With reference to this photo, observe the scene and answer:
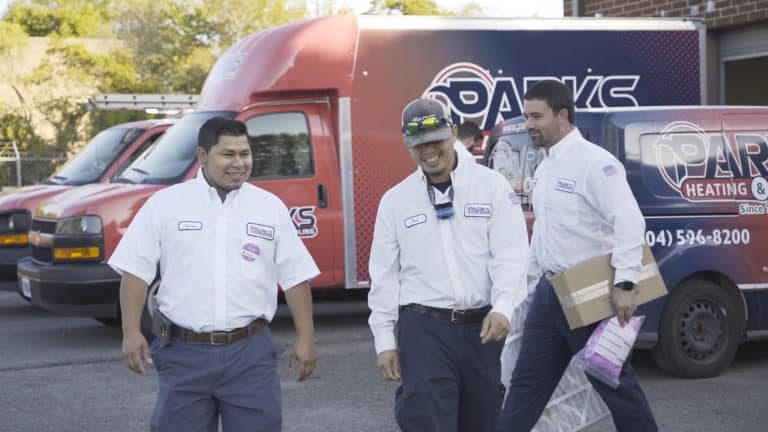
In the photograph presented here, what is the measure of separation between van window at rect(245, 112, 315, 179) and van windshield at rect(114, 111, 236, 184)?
324mm

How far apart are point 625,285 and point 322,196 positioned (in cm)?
533

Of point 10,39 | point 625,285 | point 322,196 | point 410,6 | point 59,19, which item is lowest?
point 625,285

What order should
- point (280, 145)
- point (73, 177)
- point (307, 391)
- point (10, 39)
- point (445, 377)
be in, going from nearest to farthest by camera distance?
point (445, 377) < point (307, 391) < point (280, 145) < point (73, 177) < point (10, 39)

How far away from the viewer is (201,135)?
4566 millimetres

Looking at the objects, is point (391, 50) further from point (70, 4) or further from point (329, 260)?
point (70, 4)

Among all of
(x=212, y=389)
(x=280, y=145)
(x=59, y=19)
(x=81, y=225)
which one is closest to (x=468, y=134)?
(x=280, y=145)

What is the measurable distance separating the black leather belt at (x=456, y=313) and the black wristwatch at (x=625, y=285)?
906 millimetres

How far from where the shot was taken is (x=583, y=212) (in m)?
5.27

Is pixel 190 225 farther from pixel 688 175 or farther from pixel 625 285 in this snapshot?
pixel 688 175

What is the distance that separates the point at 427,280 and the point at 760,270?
443 centimetres

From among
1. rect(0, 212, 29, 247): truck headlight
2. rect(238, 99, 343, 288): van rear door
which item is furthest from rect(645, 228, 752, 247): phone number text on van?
rect(0, 212, 29, 247): truck headlight

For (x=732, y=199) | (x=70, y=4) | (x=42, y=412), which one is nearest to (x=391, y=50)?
(x=732, y=199)

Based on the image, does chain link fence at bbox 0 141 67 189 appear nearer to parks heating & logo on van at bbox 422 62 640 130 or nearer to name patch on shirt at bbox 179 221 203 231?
parks heating & logo on van at bbox 422 62 640 130

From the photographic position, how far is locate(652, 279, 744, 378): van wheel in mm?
7730
